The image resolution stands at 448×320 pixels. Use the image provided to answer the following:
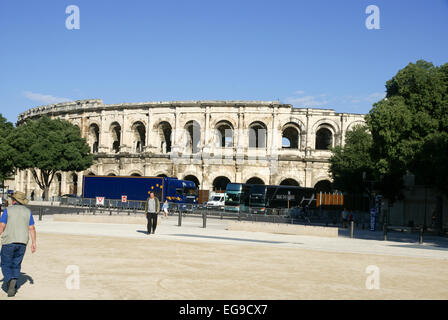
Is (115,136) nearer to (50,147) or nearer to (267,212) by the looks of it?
(50,147)

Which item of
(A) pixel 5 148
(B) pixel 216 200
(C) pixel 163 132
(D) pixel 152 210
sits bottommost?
(B) pixel 216 200

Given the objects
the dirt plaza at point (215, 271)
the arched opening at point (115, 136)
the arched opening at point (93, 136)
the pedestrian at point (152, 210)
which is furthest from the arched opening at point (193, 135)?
the dirt plaza at point (215, 271)

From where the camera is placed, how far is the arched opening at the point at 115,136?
5456 cm

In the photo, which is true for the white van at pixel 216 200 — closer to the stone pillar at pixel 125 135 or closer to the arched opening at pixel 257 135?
the arched opening at pixel 257 135

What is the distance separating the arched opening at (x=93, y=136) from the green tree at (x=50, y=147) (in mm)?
Result: 4461

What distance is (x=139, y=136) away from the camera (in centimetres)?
5478

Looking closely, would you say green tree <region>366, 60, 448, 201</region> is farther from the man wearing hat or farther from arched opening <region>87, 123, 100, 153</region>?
arched opening <region>87, 123, 100, 153</region>

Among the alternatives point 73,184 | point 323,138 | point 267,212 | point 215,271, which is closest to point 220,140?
point 323,138

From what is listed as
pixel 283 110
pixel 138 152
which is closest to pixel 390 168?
pixel 283 110

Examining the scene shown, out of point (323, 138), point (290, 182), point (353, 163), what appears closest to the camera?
point (353, 163)

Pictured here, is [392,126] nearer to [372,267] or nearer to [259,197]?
[372,267]

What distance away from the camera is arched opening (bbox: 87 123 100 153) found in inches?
2211

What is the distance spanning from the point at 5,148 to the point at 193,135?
1827 centimetres
